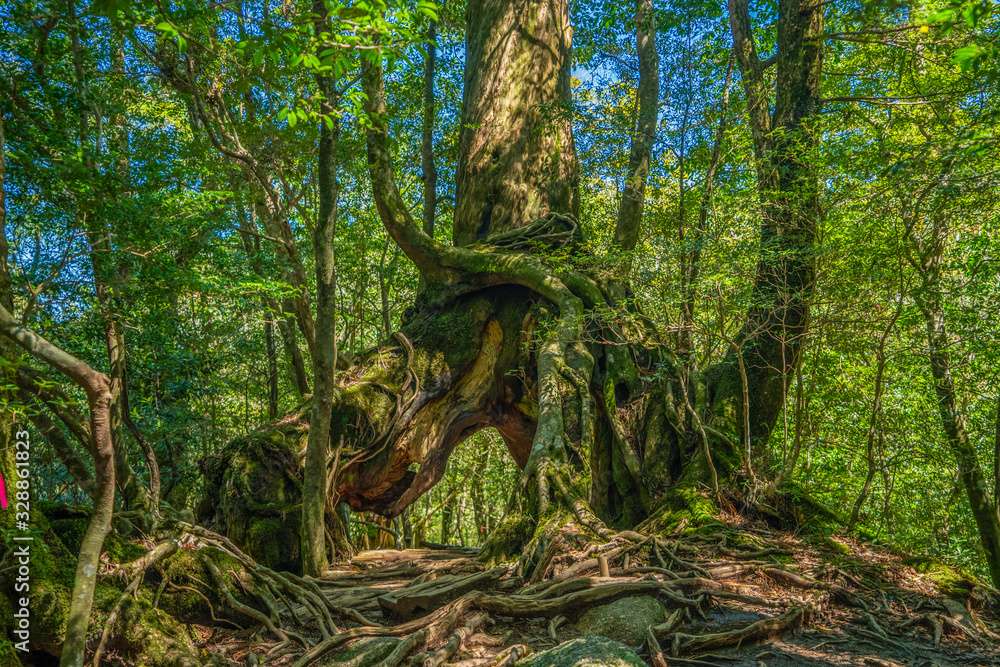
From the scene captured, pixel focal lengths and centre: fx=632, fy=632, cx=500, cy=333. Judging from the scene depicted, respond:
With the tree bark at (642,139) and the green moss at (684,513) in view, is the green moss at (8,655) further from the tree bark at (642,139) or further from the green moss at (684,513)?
the tree bark at (642,139)

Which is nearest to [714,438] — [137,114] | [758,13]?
[758,13]

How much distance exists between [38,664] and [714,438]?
199 inches

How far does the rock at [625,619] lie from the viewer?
Answer: 3.35 m

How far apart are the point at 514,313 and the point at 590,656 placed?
5225 mm

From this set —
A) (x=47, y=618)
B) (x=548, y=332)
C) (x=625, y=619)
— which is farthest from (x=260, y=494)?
(x=625, y=619)

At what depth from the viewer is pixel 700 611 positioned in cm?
358

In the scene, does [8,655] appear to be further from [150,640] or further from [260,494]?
[260,494]

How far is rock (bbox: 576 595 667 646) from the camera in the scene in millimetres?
3350

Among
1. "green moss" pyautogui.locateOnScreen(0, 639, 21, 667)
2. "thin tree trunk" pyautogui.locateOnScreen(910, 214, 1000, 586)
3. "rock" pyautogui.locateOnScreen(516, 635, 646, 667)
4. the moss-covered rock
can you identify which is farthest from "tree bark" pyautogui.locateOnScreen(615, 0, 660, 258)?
"green moss" pyautogui.locateOnScreen(0, 639, 21, 667)

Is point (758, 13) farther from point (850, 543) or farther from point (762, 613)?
point (762, 613)

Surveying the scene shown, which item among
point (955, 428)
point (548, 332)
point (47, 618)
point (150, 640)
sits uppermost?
point (548, 332)

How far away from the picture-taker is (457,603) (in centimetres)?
363

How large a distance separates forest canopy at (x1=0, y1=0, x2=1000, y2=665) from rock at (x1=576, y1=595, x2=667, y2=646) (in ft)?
0.30

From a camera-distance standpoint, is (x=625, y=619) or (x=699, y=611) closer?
(x=625, y=619)
